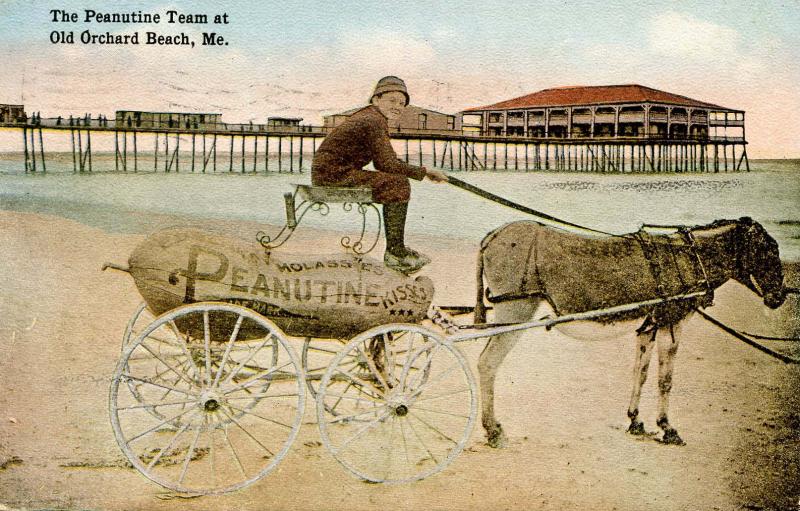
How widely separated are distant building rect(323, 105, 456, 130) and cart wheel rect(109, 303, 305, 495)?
185 centimetres

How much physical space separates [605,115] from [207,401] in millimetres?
4174

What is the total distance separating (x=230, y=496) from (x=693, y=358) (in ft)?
12.2

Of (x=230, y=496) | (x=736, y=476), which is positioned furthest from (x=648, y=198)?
(x=230, y=496)

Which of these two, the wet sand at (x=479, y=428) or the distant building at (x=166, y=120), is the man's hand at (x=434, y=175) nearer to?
the wet sand at (x=479, y=428)

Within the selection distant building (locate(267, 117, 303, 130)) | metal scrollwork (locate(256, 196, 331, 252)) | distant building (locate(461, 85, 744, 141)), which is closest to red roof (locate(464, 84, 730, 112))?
distant building (locate(461, 85, 744, 141))

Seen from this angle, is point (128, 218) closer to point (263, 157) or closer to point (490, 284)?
point (263, 157)

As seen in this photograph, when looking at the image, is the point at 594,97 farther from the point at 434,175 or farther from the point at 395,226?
the point at 395,226

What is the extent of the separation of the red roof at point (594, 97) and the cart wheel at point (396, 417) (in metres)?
2.26

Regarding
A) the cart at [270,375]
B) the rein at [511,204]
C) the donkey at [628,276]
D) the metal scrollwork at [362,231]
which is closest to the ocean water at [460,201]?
the metal scrollwork at [362,231]

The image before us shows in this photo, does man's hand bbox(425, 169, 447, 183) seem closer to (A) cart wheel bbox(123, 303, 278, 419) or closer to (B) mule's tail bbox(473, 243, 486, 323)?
(B) mule's tail bbox(473, 243, 486, 323)

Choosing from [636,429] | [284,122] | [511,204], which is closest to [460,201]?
[511,204]

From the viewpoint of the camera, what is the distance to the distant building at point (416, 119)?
5637 mm

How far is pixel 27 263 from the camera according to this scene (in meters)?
5.77

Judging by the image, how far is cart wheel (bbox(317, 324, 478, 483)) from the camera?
4.65 meters
